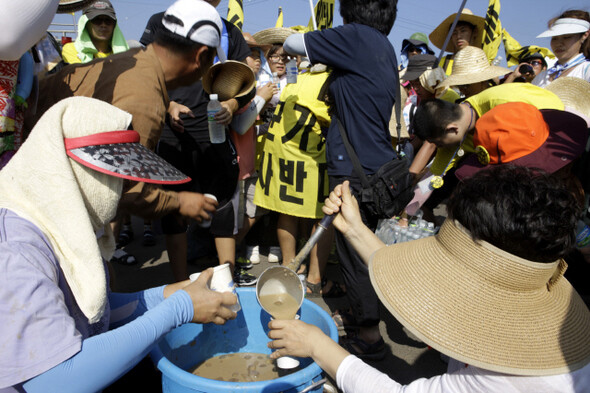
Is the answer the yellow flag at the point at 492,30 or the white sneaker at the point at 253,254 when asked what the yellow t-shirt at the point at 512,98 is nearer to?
the white sneaker at the point at 253,254

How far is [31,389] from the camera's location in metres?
0.99

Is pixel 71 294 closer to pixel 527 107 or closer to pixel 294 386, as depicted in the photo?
pixel 294 386

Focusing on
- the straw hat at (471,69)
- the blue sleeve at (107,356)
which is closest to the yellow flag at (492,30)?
the straw hat at (471,69)

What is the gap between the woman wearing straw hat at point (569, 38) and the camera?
377cm

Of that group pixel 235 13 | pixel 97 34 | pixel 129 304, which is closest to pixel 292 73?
pixel 235 13

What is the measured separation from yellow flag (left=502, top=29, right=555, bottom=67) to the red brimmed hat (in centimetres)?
485

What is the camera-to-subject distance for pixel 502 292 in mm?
1018

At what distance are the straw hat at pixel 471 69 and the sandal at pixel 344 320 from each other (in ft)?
7.56

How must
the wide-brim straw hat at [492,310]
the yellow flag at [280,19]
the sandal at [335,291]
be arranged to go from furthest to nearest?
1. the yellow flag at [280,19]
2. the sandal at [335,291]
3. the wide-brim straw hat at [492,310]

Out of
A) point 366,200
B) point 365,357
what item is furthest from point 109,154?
point 365,357

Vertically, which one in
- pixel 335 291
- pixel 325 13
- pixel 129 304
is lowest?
pixel 335 291

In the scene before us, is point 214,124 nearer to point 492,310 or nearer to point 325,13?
point 325,13

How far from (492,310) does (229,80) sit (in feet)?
7.98

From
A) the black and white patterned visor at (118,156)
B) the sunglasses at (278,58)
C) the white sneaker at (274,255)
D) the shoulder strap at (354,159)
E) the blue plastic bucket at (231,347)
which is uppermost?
the sunglasses at (278,58)
